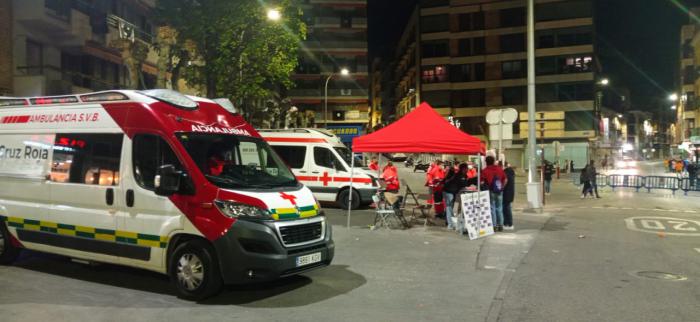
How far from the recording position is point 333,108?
69.6 metres

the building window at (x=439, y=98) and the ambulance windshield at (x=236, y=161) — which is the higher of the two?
the building window at (x=439, y=98)

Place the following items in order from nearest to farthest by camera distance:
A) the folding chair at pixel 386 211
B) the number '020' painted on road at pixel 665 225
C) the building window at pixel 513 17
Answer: the number '020' painted on road at pixel 665 225
the folding chair at pixel 386 211
the building window at pixel 513 17

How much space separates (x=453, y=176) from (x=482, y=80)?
5399 cm

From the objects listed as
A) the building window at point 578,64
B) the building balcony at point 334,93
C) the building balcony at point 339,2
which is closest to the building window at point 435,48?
the building balcony at point 334,93

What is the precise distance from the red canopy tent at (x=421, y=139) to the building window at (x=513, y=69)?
173 feet

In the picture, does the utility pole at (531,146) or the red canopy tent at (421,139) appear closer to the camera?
the red canopy tent at (421,139)

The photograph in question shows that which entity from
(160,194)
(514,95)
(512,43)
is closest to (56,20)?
(160,194)

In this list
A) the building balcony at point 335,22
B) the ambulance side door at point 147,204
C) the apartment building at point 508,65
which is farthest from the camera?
the building balcony at point 335,22

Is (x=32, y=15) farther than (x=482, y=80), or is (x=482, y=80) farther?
(x=482, y=80)

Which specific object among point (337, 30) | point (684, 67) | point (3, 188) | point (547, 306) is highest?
point (337, 30)

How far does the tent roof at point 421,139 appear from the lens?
12.7m

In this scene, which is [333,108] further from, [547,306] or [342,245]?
[547,306]

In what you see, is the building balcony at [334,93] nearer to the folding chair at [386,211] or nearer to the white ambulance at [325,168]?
the white ambulance at [325,168]

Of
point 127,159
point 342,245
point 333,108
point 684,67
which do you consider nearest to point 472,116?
point 333,108
